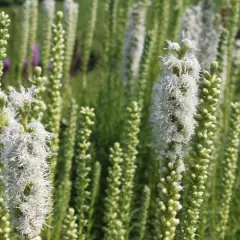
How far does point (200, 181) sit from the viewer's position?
10.5 feet

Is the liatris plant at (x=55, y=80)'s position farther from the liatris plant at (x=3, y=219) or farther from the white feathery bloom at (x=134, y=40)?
the white feathery bloom at (x=134, y=40)

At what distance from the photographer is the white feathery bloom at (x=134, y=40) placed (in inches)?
248

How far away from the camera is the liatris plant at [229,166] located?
13.8ft

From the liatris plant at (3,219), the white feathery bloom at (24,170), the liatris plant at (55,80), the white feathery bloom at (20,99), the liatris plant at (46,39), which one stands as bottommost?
the liatris plant at (3,219)

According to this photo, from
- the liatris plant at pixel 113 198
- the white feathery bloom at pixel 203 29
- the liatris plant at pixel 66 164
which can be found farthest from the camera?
the white feathery bloom at pixel 203 29

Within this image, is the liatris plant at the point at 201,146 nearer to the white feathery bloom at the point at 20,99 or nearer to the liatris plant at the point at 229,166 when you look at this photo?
the white feathery bloom at the point at 20,99

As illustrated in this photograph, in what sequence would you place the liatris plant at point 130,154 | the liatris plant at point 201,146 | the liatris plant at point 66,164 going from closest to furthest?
the liatris plant at point 201,146 → the liatris plant at point 130,154 → the liatris plant at point 66,164

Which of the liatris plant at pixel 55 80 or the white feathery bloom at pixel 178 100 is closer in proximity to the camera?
the white feathery bloom at pixel 178 100

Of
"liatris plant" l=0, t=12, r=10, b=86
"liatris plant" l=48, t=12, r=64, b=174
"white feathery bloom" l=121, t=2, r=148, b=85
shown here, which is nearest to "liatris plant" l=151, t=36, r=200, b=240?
"liatris plant" l=0, t=12, r=10, b=86

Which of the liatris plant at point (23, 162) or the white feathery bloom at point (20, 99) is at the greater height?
the white feathery bloom at point (20, 99)

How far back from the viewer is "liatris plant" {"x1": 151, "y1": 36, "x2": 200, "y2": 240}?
Answer: 2.92 meters

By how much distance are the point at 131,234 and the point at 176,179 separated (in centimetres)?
262

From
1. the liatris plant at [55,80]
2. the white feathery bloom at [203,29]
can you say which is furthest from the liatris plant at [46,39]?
the liatris plant at [55,80]

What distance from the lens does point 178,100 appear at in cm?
294
